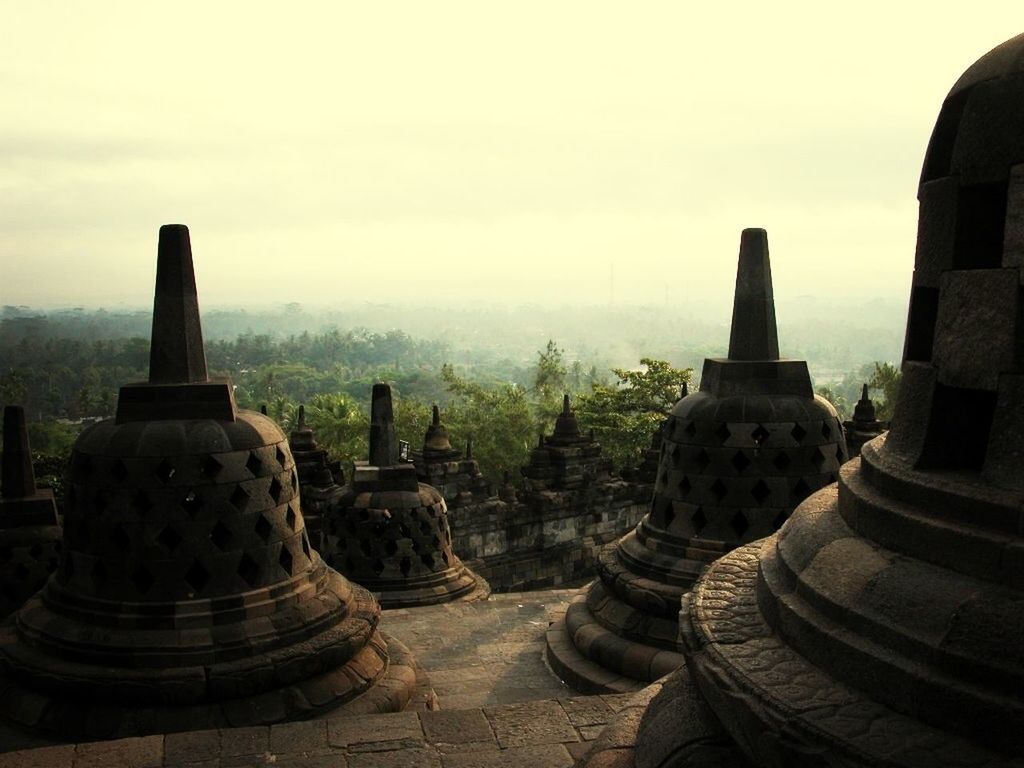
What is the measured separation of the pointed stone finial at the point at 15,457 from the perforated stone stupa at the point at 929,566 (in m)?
6.25

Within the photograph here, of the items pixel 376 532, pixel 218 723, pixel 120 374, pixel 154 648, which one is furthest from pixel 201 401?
pixel 120 374

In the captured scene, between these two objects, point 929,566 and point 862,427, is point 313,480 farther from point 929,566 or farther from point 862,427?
point 929,566

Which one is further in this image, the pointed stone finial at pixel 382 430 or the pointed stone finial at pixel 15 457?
the pointed stone finial at pixel 382 430

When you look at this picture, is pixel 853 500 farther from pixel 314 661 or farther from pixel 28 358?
pixel 28 358

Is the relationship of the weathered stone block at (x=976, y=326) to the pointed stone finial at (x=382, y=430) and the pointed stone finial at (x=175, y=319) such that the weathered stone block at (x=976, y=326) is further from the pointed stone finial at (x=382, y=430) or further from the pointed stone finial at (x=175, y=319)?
the pointed stone finial at (x=382, y=430)

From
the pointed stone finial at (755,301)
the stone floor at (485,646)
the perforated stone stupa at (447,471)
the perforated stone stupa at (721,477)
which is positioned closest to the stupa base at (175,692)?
the stone floor at (485,646)

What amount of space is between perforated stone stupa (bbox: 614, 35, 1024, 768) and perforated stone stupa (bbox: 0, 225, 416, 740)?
10.2 ft

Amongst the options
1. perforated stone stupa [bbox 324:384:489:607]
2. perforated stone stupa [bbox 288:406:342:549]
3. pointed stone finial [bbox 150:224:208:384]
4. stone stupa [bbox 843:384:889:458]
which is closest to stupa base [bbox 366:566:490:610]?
perforated stone stupa [bbox 324:384:489:607]

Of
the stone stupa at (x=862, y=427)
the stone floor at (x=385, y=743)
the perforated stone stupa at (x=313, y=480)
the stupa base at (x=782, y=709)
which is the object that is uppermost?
the stupa base at (x=782, y=709)

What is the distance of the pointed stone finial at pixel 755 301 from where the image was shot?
25.7 feet

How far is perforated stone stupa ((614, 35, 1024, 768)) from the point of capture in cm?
214

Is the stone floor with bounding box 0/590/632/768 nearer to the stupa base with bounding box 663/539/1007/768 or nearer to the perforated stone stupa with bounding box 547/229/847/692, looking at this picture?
the stupa base with bounding box 663/539/1007/768

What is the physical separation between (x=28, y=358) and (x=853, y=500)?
75.5 meters

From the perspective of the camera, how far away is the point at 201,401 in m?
5.62
